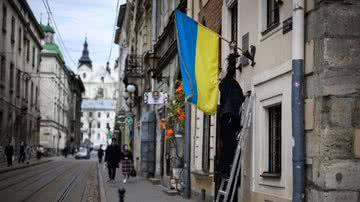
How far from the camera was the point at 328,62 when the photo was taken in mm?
8547

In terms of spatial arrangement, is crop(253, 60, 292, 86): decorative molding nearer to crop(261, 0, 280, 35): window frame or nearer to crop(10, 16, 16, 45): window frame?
crop(261, 0, 280, 35): window frame

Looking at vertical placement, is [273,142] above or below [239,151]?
above

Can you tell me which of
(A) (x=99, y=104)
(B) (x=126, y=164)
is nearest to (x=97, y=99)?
(A) (x=99, y=104)

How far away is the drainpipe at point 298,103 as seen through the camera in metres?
8.94

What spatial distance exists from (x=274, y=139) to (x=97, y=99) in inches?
6692

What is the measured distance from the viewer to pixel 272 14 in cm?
1136

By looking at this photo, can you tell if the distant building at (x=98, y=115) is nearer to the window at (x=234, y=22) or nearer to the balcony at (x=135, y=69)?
the balcony at (x=135, y=69)

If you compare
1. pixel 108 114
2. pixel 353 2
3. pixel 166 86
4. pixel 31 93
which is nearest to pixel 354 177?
pixel 353 2

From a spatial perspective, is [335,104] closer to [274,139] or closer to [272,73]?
[272,73]

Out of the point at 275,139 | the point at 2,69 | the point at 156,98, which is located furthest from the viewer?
the point at 2,69

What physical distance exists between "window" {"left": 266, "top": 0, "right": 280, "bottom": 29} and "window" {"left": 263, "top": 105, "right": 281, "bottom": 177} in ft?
4.81

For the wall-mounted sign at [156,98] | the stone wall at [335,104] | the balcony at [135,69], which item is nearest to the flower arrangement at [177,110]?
the wall-mounted sign at [156,98]

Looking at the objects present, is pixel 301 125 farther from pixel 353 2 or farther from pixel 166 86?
pixel 166 86

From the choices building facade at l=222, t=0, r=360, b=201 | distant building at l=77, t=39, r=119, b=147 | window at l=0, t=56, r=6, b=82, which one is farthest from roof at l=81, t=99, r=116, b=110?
building facade at l=222, t=0, r=360, b=201
